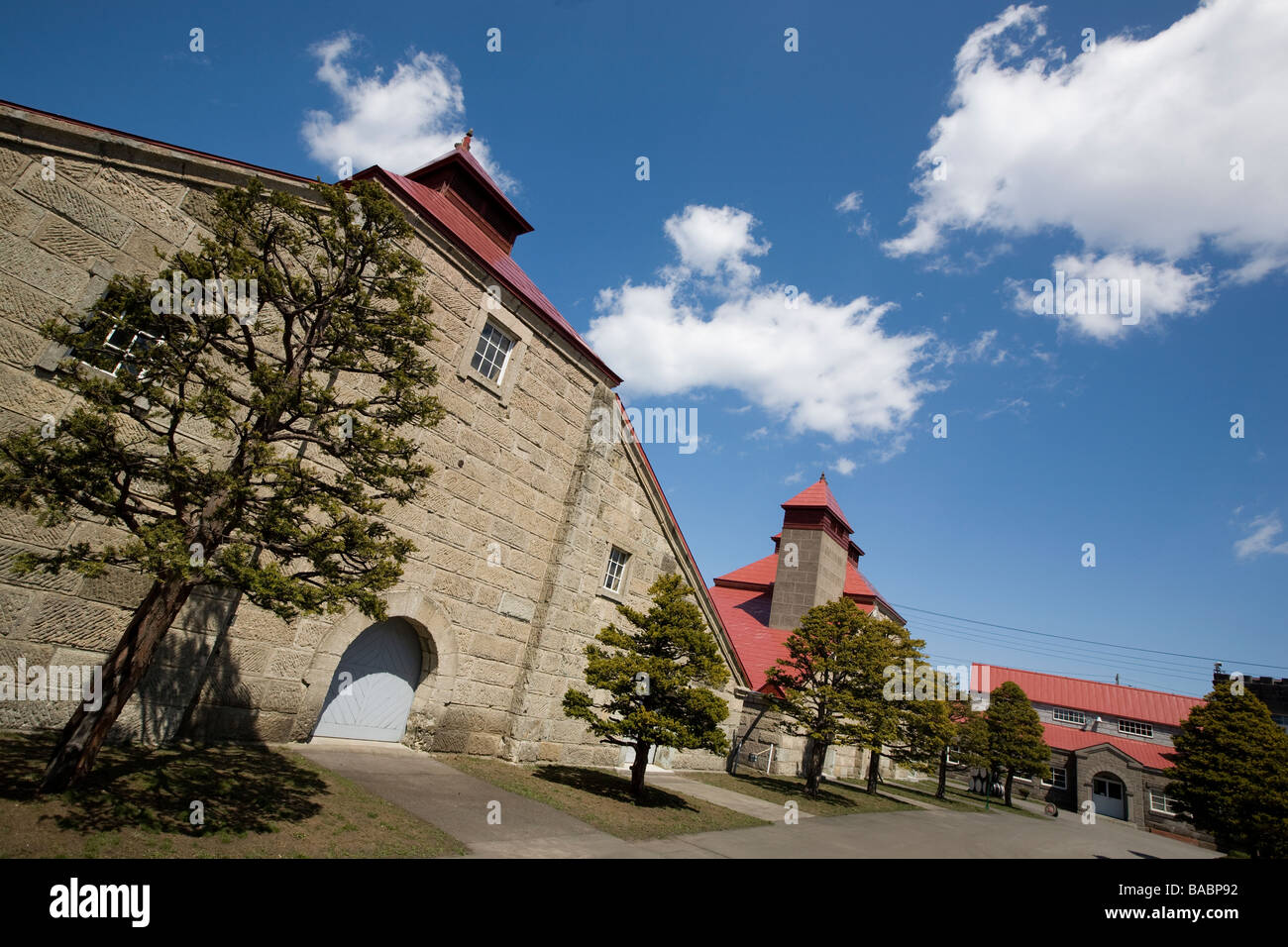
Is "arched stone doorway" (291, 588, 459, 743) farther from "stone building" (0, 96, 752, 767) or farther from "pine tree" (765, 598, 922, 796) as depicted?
"pine tree" (765, 598, 922, 796)

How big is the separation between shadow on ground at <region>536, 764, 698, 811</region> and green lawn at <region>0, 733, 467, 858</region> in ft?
16.3

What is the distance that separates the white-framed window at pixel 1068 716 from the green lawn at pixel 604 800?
52.5 m

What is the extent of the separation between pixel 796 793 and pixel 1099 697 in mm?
47907

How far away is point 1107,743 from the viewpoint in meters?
43.1

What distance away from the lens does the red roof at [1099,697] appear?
47.4 m

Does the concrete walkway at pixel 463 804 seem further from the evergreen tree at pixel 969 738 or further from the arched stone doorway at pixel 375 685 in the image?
the evergreen tree at pixel 969 738

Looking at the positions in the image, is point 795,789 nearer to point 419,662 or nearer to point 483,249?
point 419,662

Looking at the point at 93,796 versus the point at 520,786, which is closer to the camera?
the point at 93,796

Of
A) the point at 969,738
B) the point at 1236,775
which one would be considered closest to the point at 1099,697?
the point at 969,738

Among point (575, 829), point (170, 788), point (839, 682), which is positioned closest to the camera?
point (170, 788)
